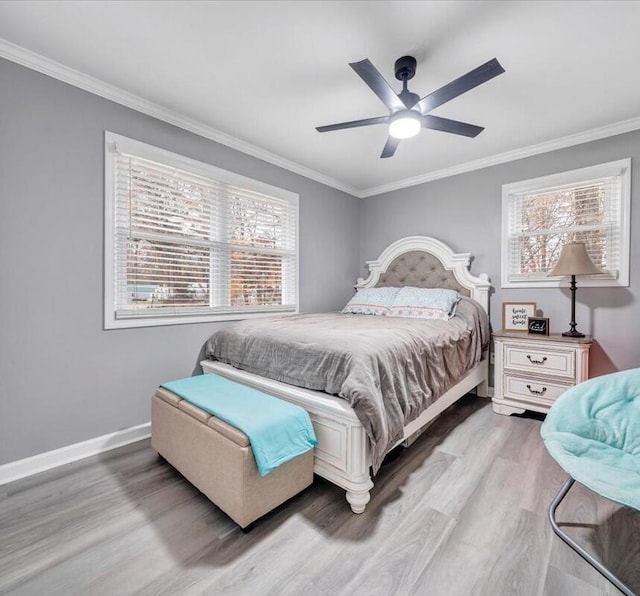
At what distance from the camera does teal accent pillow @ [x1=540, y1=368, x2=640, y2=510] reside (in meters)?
1.22

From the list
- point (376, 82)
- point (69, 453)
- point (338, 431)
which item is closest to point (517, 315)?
point (338, 431)

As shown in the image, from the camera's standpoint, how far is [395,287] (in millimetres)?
3795

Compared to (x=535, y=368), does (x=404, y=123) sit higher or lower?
higher

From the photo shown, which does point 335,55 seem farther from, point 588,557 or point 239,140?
point 588,557

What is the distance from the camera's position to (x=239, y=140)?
295 cm

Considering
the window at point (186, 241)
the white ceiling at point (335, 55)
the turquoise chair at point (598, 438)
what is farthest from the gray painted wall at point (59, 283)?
the turquoise chair at point (598, 438)

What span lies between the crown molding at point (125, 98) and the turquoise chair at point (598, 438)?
3089mm

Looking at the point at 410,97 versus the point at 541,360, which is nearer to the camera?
the point at 410,97

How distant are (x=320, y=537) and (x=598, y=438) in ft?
4.43

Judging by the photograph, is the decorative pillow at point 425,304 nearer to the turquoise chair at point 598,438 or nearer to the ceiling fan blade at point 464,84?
the turquoise chair at point 598,438

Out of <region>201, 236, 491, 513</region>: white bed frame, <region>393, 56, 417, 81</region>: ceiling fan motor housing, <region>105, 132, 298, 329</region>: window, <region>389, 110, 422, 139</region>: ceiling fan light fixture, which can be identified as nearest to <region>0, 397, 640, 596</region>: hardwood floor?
<region>201, 236, 491, 513</region>: white bed frame

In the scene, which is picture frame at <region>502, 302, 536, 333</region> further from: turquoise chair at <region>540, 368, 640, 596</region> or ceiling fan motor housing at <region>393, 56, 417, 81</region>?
ceiling fan motor housing at <region>393, 56, 417, 81</region>

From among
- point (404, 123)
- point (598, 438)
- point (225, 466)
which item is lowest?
point (225, 466)

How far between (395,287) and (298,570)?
2.98 m
